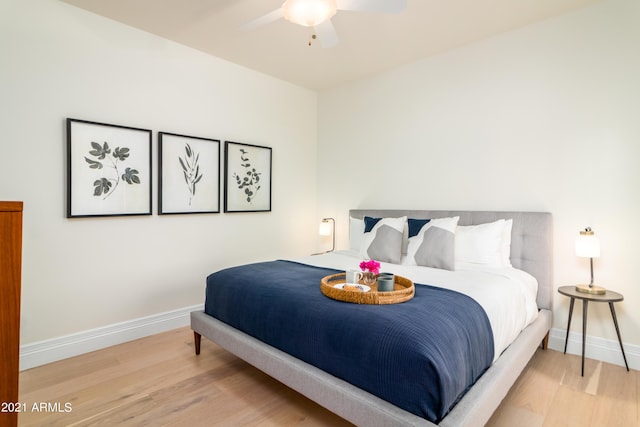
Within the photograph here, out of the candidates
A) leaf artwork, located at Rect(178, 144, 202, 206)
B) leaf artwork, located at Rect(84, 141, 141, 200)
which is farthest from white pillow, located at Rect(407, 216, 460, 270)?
leaf artwork, located at Rect(84, 141, 141, 200)

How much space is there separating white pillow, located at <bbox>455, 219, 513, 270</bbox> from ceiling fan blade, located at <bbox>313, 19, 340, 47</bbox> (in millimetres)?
1932

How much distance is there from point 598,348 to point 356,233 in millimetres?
2307

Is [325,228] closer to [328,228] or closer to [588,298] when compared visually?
→ [328,228]

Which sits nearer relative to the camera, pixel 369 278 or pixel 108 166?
pixel 369 278

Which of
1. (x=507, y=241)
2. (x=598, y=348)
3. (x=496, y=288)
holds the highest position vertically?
(x=507, y=241)

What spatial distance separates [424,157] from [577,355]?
221 cm

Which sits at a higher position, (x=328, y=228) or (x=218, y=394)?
(x=328, y=228)

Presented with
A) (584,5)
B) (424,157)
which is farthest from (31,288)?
(584,5)

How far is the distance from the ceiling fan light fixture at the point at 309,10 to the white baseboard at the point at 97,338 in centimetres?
285

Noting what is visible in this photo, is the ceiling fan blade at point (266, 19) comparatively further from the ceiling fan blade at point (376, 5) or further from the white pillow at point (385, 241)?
the white pillow at point (385, 241)

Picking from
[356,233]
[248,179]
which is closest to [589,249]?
[356,233]

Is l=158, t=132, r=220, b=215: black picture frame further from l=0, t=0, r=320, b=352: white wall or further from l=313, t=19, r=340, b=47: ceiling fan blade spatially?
l=313, t=19, r=340, b=47: ceiling fan blade

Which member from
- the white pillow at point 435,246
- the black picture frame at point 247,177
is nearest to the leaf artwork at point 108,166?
the black picture frame at point 247,177

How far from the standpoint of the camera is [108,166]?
2887 mm
